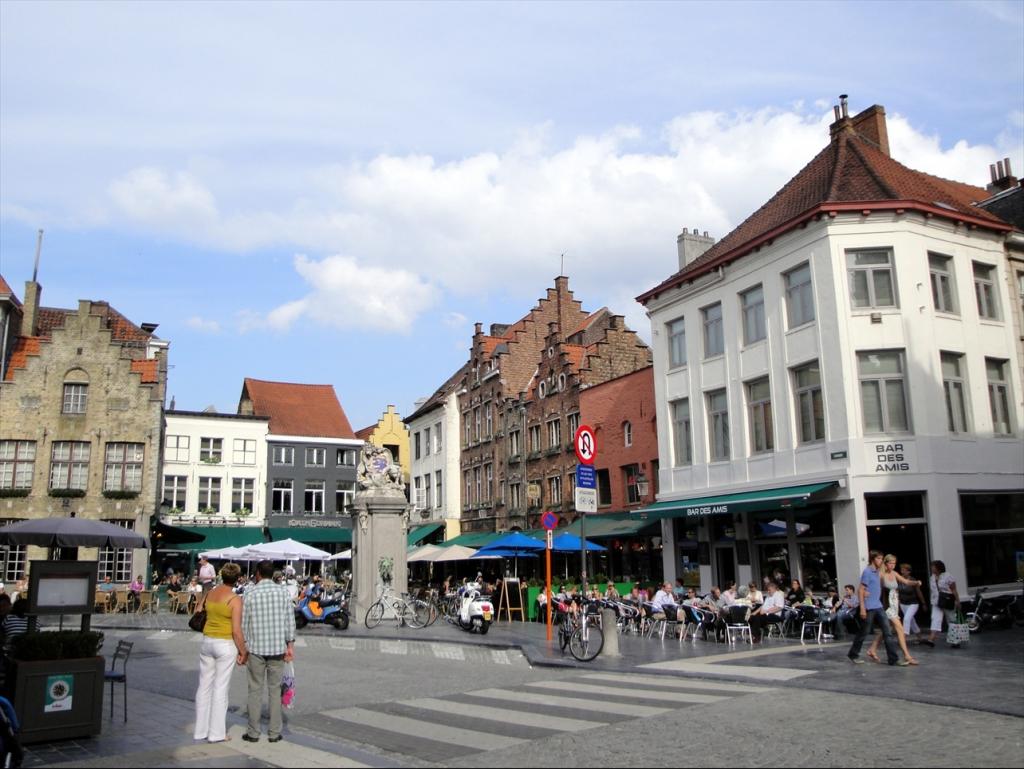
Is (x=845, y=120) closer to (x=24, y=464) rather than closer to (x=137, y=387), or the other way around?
(x=137, y=387)

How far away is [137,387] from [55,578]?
117 feet

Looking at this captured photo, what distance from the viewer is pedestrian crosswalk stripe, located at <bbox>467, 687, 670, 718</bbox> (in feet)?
31.5

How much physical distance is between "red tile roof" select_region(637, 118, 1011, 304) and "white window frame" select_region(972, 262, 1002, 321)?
1.07m

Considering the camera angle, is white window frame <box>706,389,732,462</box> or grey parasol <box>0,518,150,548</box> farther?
white window frame <box>706,389,732,462</box>

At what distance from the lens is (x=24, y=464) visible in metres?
A: 40.5

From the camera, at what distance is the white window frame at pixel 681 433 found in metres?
27.2

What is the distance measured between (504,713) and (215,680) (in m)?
3.21

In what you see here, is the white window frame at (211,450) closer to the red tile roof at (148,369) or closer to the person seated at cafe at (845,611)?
the red tile roof at (148,369)

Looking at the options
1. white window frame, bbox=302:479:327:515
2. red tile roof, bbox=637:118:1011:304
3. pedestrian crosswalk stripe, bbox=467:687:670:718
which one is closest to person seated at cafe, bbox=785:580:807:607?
red tile roof, bbox=637:118:1011:304

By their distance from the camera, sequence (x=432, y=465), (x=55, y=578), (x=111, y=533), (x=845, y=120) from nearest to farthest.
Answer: (x=55, y=578) < (x=111, y=533) < (x=845, y=120) < (x=432, y=465)

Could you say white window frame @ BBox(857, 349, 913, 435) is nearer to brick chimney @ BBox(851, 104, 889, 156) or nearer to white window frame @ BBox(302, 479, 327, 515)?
brick chimney @ BBox(851, 104, 889, 156)

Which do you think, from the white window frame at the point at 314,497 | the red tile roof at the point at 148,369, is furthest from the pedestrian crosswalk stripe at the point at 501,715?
the white window frame at the point at 314,497

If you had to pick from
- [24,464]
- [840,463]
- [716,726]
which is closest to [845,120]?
[840,463]

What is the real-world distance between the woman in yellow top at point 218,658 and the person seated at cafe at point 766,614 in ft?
39.9
